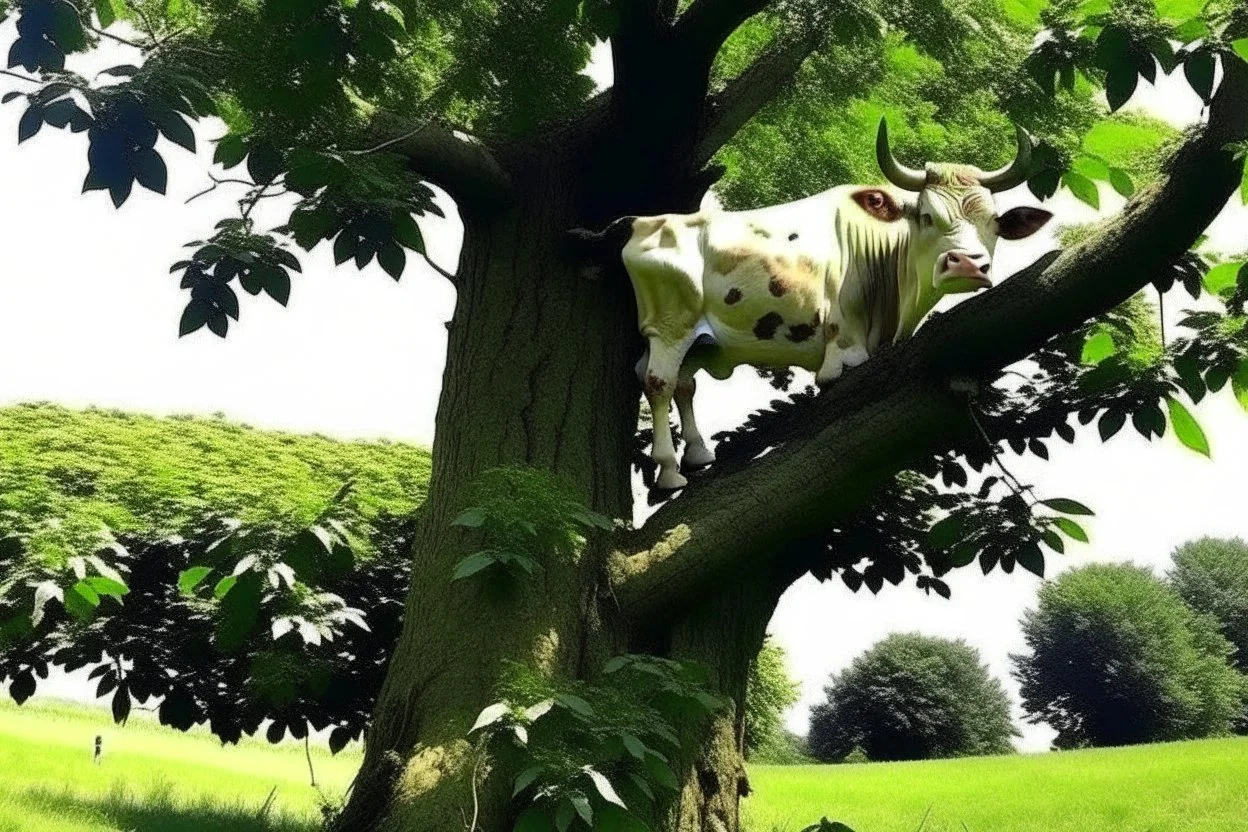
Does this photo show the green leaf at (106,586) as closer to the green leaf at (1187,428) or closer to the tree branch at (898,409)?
the tree branch at (898,409)

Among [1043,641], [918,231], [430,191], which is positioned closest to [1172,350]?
[918,231]

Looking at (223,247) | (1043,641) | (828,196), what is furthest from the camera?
(1043,641)

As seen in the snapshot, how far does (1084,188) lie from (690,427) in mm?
1657

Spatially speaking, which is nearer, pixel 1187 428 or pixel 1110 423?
pixel 1187 428

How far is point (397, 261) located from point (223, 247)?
0.72 meters

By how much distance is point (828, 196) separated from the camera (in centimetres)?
446

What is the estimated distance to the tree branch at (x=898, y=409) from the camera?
11.4ft

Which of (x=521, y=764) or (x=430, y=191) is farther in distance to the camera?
(x=430, y=191)

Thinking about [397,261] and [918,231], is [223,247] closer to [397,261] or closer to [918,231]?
[397,261]

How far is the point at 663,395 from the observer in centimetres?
431

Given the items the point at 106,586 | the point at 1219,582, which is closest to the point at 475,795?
the point at 106,586

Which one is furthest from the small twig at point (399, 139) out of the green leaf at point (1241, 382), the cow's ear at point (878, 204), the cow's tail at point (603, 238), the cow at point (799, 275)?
the green leaf at point (1241, 382)

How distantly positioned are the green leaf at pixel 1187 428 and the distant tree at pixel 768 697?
1109cm

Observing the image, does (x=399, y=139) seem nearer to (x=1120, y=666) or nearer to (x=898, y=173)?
(x=898, y=173)
